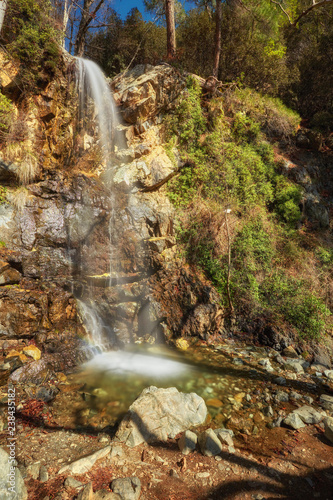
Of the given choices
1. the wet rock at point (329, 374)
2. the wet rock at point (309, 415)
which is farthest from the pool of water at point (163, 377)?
the wet rock at point (329, 374)

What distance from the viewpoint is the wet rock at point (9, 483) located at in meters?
2.30

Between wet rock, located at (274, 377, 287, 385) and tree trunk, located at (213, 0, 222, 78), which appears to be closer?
wet rock, located at (274, 377, 287, 385)

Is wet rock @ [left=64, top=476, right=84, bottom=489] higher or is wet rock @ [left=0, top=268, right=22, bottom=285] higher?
wet rock @ [left=0, top=268, right=22, bottom=285]

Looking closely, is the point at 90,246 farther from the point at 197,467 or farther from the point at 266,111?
the point at 266,111

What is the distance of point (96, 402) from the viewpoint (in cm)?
454

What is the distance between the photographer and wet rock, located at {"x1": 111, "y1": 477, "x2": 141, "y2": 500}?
2641mm

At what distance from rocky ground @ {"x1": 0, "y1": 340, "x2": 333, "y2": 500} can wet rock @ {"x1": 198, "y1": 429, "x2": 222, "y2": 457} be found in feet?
0.04

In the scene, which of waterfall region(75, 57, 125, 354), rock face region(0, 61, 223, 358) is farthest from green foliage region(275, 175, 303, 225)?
waterfall region(75, 57, 125, 354)

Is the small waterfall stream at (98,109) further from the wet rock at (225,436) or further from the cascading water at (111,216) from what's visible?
the wet rock at (225,436)

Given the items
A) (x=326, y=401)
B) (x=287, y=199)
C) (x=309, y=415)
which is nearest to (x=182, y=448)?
(x=309, y=415)

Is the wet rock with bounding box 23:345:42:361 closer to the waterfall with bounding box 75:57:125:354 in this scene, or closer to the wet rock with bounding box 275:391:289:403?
the wet rock with bounding box 275:391:289:403

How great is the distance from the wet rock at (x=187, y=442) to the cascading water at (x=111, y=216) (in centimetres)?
211

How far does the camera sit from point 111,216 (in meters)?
8.51

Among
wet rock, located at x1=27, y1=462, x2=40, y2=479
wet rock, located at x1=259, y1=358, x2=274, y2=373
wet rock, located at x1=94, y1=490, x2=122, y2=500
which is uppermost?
wet rock, located at x1=94, y1=490, x2=122, y2=500
